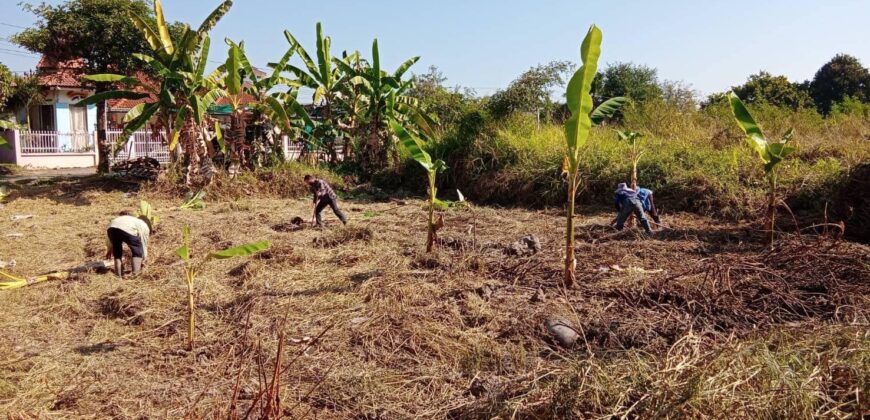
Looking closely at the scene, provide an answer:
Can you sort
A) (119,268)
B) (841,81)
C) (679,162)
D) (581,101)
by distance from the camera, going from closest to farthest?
1. (581,101)
2. (119,268)
3. (679,162)
4. (841,81)

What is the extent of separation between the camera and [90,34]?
15734mm

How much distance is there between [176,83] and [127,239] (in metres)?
7.15

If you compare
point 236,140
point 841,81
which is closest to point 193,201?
point 236,140

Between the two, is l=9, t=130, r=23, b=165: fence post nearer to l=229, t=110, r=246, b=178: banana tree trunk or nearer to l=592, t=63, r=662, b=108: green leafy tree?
l=229, t=110, r=246, b=178: banana tree trunk

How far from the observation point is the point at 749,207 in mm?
10422

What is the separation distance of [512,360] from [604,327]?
0.99 metres

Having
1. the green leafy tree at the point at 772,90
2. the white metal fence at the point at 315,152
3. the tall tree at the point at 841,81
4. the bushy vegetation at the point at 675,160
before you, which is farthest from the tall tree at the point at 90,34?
the tall tree at the point at 841,81

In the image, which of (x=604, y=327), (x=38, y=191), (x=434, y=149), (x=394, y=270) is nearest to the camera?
(x=604, y=327)

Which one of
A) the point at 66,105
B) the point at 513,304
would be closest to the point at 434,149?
the point at 513,304

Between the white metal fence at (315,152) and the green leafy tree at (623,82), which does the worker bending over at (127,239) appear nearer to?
the white metal fence at (315,152)

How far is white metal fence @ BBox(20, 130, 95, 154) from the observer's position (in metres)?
20.8

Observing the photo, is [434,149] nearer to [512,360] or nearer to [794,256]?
[794,256]

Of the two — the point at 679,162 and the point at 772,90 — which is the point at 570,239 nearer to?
the point at 679,162

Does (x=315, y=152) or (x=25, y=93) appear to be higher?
(x=25, y=93)
